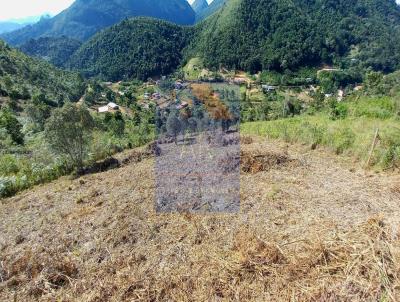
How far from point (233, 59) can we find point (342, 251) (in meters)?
75.6

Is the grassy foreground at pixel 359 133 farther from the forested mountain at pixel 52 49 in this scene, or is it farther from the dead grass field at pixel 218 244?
the forested mountain at pixel 52 49

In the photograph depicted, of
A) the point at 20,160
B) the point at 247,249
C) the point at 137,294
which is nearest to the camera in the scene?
the point at 137,294

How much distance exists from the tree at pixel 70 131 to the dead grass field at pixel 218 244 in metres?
2.04

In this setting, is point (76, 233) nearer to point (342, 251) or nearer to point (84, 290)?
point (84, 290)

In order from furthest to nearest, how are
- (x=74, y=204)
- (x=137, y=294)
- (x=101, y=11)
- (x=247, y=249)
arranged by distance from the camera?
(x=101, y=11) → (x=74, y=204) → (x=247, y=249) → (x=137, y=294)

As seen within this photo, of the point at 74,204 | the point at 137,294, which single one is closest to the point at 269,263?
the point at 137,294

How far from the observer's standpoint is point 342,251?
3.87 meters

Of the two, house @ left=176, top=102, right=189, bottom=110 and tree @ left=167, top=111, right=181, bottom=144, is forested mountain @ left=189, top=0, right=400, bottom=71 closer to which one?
tree @ left=167, top=111, right=181, bottom=144

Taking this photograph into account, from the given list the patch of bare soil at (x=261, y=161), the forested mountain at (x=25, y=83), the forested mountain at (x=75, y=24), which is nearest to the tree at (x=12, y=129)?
the forested mountain at (x=25, y=83)

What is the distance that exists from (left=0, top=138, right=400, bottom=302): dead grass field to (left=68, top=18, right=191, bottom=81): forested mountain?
7588 centimetres

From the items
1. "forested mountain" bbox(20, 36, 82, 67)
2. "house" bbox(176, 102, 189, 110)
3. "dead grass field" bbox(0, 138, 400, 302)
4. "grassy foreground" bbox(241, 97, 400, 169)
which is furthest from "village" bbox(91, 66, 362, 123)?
"forested mountain" bbox(20, 36, 82, 67)

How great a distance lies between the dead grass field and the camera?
12.0ft

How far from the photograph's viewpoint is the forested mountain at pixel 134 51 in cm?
8256

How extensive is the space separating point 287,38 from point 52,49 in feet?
293
